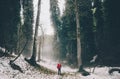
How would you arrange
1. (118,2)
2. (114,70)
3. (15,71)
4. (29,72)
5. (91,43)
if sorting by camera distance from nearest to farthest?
(15,71)
(29,72)
(114,70)
(118,2)
(91,43)

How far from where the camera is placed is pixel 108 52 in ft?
125

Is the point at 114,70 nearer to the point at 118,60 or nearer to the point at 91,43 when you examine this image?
the point at 118,60

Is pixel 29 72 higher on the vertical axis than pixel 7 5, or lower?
lower

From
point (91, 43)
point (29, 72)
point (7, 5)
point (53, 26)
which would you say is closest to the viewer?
point (29, 72)

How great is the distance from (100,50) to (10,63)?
2252cm

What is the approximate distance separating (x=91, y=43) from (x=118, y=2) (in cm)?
1019

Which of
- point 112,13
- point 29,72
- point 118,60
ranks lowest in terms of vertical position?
point 118,60

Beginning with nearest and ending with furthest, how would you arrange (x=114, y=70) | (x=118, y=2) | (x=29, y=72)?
(x=29, y=72) < (x=114, y=70) < (x=118, y=2)

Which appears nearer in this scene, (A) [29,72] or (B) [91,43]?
(A) [29,72]

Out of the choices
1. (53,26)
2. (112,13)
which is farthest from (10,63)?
(53,26)

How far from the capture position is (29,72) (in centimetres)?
2041

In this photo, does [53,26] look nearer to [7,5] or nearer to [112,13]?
[112,13]

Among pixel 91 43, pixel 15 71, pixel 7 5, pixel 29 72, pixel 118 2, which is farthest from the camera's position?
pixel 91 43

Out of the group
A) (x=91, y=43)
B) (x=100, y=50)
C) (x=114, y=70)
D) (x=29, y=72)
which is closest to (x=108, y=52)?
(x=100, y=50)
